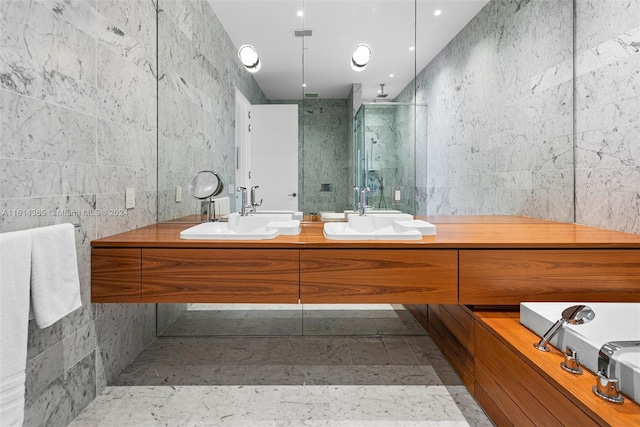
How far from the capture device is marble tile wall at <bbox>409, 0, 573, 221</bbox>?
7.91 feet

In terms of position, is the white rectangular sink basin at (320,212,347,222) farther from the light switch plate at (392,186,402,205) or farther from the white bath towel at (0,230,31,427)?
the white bath towel at (0,230,31,427)

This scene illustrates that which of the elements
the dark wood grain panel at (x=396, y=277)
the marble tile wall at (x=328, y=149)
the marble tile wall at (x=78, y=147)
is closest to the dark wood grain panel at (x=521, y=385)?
the dark wood grain panel at (x=396, y=277)

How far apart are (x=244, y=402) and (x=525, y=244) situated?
1.50 m

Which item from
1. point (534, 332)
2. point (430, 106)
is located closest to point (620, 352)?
point (534, 332)

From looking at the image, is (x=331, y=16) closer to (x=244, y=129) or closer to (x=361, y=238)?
(x=244, y=129)

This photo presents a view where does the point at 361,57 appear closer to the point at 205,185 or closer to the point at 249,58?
the point at 249,58

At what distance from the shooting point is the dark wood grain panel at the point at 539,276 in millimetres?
1657

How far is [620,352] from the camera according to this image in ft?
3.49

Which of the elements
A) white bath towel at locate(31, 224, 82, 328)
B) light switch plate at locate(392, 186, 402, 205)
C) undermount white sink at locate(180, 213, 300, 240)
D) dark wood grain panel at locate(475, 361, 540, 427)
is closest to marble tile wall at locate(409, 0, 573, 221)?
light switch plate at locate(392, 186, 402, 205)

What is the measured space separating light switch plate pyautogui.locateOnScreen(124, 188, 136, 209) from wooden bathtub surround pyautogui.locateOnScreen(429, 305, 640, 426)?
1.86 m

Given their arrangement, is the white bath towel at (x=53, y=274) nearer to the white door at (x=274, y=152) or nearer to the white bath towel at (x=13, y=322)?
the white bath towel at (x=13, y=322)

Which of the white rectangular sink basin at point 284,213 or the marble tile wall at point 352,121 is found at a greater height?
the marble tile wall at point 352,121

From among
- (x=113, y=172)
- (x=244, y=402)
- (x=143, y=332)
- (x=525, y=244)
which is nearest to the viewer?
(x=525, y=244)

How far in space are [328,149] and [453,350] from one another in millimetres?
1406
